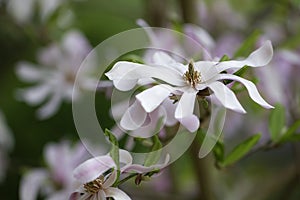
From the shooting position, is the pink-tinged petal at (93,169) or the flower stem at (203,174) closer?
the pink-tinged petal at (93,169)

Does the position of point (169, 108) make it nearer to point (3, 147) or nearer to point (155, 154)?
point (155, 154)

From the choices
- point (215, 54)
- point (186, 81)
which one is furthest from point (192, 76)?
point (215, 54)

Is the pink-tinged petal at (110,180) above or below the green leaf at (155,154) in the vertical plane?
below

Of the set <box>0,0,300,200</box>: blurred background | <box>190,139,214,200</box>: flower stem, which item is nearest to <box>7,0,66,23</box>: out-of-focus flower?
<box>0,0,300,200</box>: blurred background

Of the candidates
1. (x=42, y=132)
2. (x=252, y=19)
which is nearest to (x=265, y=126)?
(x=252, y=19)

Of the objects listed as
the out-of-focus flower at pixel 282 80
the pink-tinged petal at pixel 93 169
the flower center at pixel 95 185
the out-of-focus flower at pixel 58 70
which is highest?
the out-of-focus flower at pixel 58 70

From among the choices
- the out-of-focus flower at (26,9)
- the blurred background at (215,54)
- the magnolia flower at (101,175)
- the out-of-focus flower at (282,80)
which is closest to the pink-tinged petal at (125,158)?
the magnolia flower at (101,175)

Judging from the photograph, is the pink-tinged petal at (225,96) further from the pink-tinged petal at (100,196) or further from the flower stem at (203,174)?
the flower stem at (203,174)
